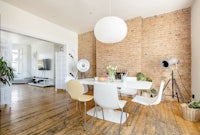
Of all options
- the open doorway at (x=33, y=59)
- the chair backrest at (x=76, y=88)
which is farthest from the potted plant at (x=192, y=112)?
the open doorway at (x=33, y=59)

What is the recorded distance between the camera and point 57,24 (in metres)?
4.49

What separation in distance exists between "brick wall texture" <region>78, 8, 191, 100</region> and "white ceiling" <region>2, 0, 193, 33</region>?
32cm

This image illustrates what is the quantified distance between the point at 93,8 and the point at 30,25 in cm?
207

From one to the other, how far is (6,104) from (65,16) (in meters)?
3.22

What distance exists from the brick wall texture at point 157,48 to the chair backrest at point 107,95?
2482 mm

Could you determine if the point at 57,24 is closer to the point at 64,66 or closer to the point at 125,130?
the point at 64,66

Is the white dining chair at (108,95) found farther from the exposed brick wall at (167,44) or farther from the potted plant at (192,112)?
the exposed brick wall at (167,44)

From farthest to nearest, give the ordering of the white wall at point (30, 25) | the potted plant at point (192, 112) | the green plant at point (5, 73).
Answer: the white wall at point (30, 25), the green plant at point (5, 73), the potted plant at point (192, 112)

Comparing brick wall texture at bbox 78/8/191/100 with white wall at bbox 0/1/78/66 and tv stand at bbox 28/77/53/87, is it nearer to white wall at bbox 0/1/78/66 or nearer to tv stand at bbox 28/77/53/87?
white wall at bbox 0/1/78/66

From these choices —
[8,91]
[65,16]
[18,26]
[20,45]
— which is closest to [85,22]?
[65,16]

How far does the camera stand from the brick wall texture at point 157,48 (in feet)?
11.2

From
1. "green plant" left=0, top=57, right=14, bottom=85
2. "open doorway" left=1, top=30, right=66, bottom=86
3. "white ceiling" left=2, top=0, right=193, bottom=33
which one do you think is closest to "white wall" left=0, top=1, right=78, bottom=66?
"white ceiling" left=2, top=0, right=193, bottom=33

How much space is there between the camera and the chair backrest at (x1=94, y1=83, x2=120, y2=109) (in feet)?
5.29

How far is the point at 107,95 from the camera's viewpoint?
1.65 m
